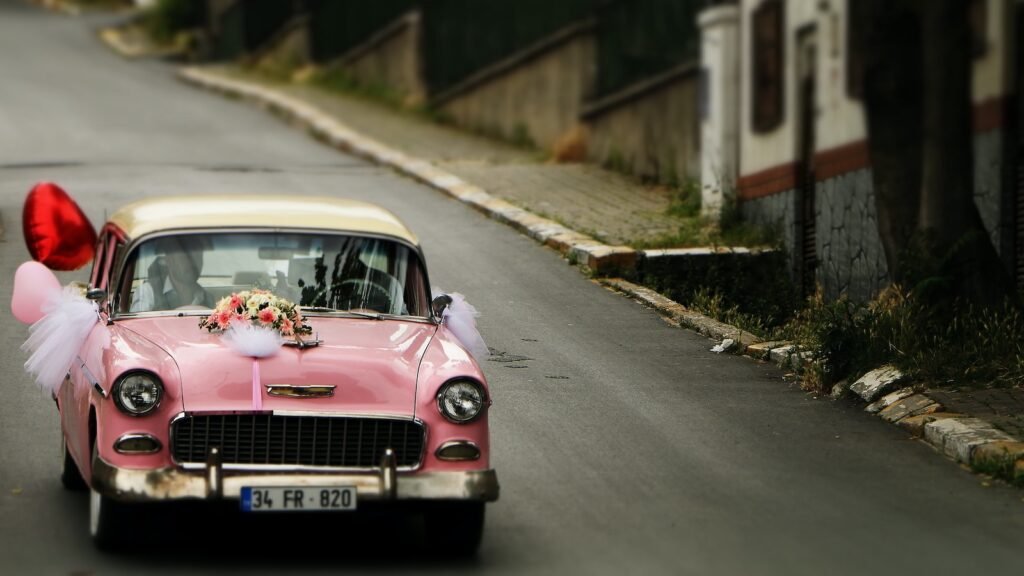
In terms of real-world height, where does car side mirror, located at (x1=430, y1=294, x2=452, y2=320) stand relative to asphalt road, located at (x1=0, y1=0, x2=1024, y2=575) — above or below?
above

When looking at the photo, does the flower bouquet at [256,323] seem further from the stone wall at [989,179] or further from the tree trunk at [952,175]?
the stone wall at [989,179]

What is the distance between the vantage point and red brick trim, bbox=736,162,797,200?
17.7m

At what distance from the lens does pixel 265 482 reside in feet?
A: 24.0

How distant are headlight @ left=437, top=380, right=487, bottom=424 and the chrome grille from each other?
160 mm

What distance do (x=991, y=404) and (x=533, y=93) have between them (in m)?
16.1

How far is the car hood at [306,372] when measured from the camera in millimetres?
7488

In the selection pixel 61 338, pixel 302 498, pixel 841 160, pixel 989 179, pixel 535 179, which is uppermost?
pixel 535 179

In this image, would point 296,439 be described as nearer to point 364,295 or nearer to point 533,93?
point 364,295

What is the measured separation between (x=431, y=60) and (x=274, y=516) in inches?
908

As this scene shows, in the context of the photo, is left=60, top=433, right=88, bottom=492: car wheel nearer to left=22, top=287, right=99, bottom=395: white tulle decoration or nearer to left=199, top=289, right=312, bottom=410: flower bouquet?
left=22, top=287, right=99, bottom=395: white tulle decoration

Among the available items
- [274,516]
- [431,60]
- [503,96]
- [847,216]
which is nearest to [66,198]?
[274,516]

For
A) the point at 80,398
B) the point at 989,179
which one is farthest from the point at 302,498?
the point at 989,179

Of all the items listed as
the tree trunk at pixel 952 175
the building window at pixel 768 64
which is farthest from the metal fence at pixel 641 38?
the tree trunk at pixel 952 175

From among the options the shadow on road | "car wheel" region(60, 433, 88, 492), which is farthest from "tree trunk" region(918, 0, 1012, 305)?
"car wheel" region(60, 433, 88, 492)
